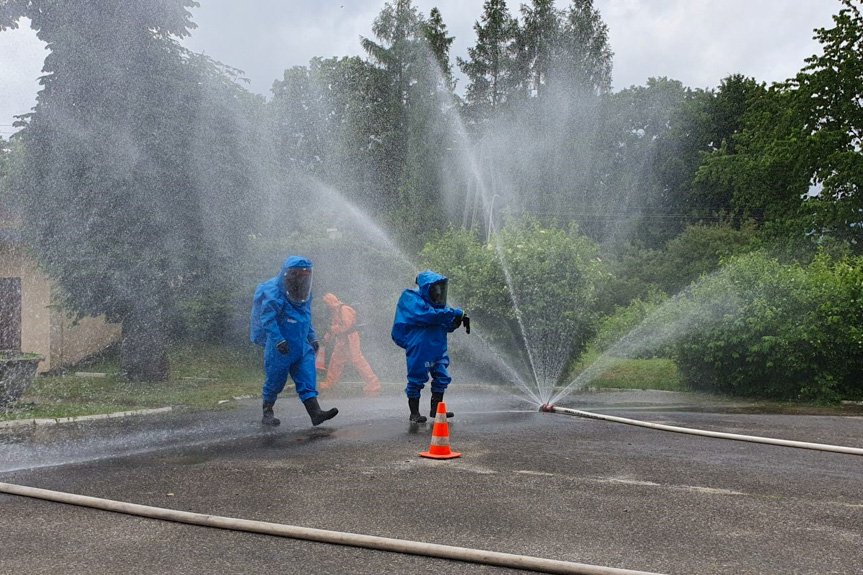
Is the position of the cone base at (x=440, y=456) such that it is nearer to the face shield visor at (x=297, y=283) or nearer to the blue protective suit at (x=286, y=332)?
the blue protective suit at (x=286, y=332)

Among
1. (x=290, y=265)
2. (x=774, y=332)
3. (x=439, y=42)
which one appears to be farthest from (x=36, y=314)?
(x=439, y=42)

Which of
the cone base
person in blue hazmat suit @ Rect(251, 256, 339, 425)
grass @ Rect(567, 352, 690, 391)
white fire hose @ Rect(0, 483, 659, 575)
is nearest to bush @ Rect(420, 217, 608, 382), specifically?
grass @ Rect(567, 352, 690, 391)

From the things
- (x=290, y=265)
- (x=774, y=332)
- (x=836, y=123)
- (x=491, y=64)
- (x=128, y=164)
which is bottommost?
(x=774, y=332)

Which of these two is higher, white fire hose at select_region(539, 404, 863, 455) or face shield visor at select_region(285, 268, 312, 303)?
face shield visor at select_region(285, 268, 312, 303)

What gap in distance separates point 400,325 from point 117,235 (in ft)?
25.2

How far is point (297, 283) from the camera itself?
8.79 m

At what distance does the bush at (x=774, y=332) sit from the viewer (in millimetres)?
11695

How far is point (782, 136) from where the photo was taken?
26359mm

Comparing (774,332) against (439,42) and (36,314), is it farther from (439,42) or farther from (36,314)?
(439,42)

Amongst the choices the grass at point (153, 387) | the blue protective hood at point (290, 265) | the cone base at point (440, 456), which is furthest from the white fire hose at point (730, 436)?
the grass at point (153, 387)

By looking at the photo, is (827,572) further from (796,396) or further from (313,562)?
(796,396)

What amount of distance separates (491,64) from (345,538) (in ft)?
138

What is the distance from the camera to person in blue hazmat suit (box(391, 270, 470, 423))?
8.73 meters

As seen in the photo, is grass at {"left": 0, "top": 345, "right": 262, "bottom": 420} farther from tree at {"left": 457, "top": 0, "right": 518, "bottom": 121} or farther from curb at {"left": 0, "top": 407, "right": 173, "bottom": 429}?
tree at {"left": 457, "top": 0, "right": 518, "bottom": 121}
